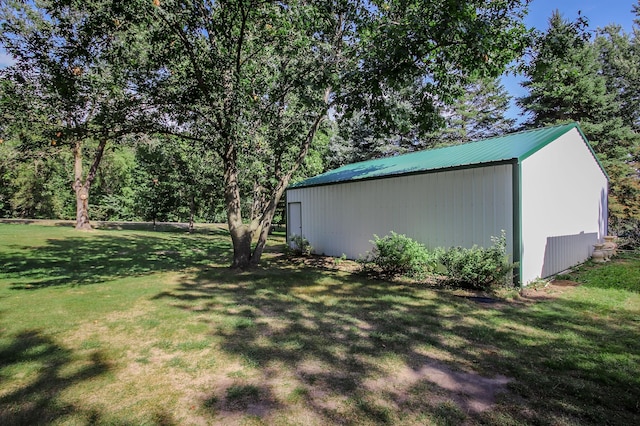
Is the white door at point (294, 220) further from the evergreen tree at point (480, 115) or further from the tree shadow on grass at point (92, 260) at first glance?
the evergreen tree at point (480, 115)

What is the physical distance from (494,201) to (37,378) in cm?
772

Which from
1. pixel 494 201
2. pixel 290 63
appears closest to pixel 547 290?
pixel 494 201

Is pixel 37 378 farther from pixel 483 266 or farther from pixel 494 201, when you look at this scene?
pixel 494 201

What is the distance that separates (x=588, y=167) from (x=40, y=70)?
46.1 ft

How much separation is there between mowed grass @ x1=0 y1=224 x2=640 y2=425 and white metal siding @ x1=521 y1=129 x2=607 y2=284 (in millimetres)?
1017

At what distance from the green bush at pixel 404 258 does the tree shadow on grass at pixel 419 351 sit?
1273mm

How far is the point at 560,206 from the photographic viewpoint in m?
8.41

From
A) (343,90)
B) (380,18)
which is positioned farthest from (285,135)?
(380,18)

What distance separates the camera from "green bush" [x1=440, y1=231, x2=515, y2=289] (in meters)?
6.50

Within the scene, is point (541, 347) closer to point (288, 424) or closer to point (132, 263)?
point (288, 424)

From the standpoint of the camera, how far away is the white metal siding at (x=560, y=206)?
23.5ft

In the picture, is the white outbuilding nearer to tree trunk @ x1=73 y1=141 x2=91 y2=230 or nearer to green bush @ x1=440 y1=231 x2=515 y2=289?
green bush @ x1=440 y1=231 x2=515 y2=289

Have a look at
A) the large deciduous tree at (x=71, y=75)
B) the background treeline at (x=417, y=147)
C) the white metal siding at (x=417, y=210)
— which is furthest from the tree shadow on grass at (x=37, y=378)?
the white metal siding at (x=417, y=210)

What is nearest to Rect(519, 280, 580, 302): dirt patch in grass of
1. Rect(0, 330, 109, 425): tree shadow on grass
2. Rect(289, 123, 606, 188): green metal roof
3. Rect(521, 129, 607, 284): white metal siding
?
Rect(521, 129, 607, 284): white metal siding
